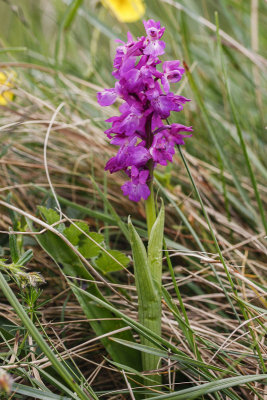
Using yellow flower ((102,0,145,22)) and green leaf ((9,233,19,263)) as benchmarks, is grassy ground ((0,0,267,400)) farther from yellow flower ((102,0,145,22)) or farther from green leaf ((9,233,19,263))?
yellow flower ((102,0,145,22))

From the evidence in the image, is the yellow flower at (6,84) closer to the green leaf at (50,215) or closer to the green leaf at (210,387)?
the green leaf at (50,215)

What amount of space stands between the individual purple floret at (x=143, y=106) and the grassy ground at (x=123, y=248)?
242mm

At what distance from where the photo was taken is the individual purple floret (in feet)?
3.48

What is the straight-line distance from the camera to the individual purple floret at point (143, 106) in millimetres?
1061

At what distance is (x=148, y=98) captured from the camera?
1059mm

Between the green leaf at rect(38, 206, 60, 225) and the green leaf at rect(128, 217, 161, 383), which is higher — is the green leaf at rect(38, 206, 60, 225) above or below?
above

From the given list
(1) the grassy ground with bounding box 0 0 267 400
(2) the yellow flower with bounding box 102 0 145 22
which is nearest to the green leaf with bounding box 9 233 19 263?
(1) the grassy ground with bounding box 0 0 267 400

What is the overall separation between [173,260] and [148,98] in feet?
2.49

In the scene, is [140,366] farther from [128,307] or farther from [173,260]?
[173,260]

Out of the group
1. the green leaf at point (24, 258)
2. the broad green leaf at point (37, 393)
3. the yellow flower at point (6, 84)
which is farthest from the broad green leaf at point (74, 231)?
the yellow flower at point (6, 84)

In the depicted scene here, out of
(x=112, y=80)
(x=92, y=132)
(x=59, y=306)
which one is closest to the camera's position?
(x=59, y=306)

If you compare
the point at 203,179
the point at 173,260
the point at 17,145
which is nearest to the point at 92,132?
the point at 17,145

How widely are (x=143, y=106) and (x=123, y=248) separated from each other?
747 millimetres

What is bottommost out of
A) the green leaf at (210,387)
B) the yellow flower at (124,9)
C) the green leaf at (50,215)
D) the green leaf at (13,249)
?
the green leaf at (210,387)
